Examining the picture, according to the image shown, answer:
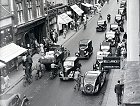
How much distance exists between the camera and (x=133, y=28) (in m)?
26.0

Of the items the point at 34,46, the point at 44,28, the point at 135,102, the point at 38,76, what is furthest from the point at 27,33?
the point at 135,102

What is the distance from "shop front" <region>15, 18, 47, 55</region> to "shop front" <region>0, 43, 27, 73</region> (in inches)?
105

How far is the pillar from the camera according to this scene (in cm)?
2561

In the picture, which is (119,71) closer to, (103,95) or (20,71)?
(103,95)

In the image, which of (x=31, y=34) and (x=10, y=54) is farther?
(x=31, y=34)

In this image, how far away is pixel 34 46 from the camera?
42.3m

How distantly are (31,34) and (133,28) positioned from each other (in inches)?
729

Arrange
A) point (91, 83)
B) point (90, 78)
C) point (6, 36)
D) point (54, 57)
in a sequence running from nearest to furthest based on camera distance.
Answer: point (91, 83) < point (90, 78) < point (54, 57) < point (6, 36)

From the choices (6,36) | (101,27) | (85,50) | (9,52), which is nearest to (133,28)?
(85,50)

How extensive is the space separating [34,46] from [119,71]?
14143mm

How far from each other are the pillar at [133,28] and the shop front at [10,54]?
1110 cm

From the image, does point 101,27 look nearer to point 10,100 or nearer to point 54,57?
point 54,57

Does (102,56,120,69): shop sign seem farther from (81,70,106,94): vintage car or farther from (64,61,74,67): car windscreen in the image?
(64,61,74,67): car windscreen

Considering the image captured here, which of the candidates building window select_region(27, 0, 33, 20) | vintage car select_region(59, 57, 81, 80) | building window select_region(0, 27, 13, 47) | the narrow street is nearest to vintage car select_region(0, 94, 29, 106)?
the narrow street
